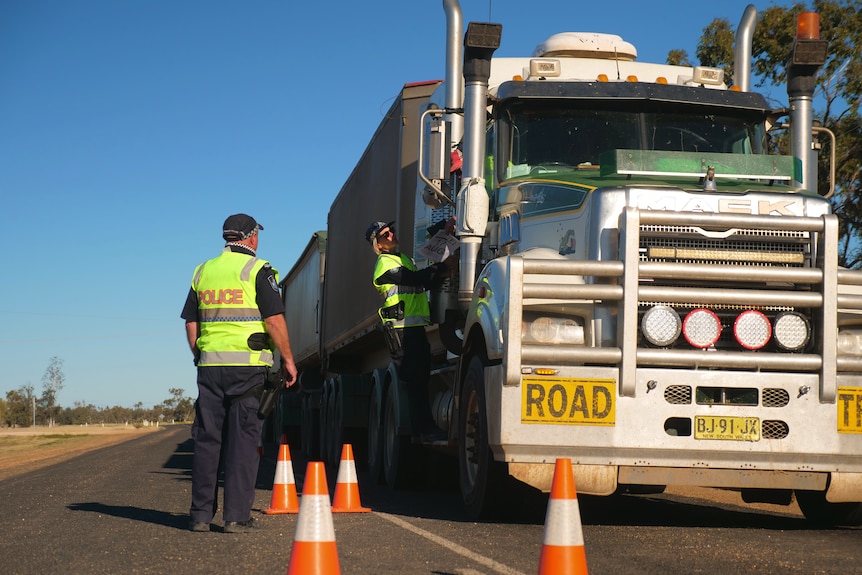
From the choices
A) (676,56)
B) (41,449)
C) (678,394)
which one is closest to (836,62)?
(676,56)

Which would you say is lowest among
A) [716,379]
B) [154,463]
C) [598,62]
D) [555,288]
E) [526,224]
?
[154,463]

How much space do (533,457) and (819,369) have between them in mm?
1892

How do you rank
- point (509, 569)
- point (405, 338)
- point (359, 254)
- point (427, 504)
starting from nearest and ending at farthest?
point (509, 569) < point (427, 504) < point (405, 338) < point (359, 254)

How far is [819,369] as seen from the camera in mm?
7777

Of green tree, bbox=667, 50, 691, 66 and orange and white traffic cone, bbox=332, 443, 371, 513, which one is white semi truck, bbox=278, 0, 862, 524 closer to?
orange and white traffic cone, bbox=332, 443, 371, 513

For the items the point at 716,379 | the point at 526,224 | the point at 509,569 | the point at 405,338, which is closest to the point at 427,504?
the point at 405,338

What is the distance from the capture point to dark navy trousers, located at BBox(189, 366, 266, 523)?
778 cm

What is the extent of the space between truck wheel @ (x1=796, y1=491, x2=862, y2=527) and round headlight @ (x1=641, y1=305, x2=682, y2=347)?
1.79 metres

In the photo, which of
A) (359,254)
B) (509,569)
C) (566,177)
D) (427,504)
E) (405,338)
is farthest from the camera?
(359,254)

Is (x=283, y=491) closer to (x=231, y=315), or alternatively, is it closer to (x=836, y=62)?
(x=231, y=315)

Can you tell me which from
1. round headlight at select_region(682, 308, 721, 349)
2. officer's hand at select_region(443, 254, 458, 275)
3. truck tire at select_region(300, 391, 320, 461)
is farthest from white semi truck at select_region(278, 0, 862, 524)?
truck tire at select_region(300, 391, 320, 461)

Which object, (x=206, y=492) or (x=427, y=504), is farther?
(x=427, y=504)

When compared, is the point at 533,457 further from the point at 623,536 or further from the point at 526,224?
the point at 526,224

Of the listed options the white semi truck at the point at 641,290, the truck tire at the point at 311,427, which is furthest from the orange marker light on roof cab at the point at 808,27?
the truck tire at the point at 311,427
